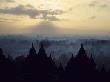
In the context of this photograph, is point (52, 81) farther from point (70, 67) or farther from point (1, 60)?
point (1, 60)

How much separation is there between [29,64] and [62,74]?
499cm

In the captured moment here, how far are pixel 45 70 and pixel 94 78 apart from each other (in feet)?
22.5

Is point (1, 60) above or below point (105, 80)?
above

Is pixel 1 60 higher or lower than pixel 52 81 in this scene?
higher

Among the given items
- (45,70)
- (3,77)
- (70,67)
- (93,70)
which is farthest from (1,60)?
(93,70)

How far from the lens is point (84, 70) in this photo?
49344 millimetres

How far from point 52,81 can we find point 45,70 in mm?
1772

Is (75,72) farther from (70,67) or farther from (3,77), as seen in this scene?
(3,77)

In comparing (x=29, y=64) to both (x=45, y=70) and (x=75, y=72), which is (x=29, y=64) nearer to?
(x=45, y=70)

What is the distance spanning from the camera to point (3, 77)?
4638cm

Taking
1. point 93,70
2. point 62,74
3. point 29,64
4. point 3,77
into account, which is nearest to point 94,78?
point 93,70

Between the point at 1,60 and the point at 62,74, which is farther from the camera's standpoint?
the point at 62,74

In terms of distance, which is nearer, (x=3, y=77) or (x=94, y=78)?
(x=3, y=77)

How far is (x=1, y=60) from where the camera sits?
4669 cm
